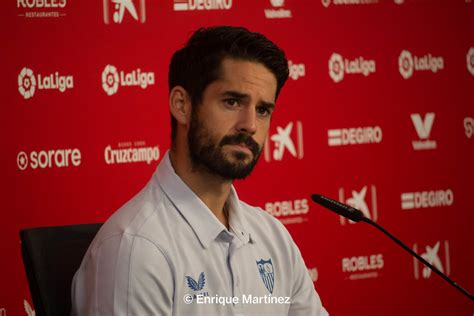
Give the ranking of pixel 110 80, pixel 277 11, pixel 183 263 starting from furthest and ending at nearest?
pixel 277 11 → pixel 110 80 → pixel 183 263

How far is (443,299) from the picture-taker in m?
4.04

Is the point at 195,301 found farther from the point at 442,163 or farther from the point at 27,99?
the point at 442,163

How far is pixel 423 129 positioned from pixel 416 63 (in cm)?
34

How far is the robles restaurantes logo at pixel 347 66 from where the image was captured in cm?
373

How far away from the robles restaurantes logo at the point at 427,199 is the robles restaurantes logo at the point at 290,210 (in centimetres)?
58

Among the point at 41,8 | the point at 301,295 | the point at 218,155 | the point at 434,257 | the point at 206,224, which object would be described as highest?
the point at 41,8

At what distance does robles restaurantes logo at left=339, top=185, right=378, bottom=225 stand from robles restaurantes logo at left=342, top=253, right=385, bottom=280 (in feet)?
0.61

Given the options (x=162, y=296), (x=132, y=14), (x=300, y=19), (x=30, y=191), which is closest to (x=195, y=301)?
(x=162, y=296)

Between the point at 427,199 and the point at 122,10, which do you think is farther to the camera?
the point at 427,199

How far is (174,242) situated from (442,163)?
8.34ft

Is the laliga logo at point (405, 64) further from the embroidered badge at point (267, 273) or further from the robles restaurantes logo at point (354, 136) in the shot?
the embroidered badge at point (267, 273)

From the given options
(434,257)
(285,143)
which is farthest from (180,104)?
(434,257)

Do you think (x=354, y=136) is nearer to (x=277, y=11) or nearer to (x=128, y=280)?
(x=277, y=11)

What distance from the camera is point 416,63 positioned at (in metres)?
3.93
